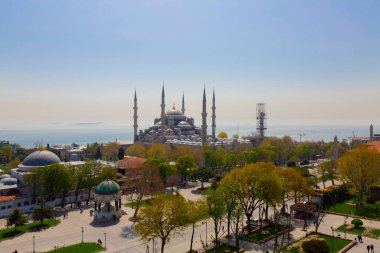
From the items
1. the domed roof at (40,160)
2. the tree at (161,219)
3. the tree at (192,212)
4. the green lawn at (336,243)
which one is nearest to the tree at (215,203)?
the tree at (192,212)

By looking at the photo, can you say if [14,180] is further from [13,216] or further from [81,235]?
[81,235]

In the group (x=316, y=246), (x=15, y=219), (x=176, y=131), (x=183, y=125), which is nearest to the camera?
(x=316, y=246)

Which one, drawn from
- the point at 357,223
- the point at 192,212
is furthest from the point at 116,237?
→ the point at 357,223

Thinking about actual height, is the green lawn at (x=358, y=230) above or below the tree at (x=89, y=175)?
below

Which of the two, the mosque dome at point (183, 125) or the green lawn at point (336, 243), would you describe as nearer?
the green lawn at point (336, 243)

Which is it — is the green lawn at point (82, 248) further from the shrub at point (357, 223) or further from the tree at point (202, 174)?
the tree at point (202, 174)

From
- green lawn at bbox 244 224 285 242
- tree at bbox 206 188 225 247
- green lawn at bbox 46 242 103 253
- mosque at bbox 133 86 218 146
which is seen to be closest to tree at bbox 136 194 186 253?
tree at bbox 206 188 225 247

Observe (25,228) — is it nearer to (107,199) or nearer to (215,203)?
(107,199)
